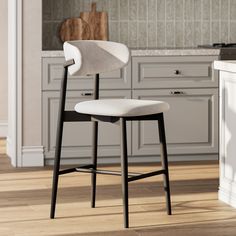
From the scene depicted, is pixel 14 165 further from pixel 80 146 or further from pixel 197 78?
pixel 197 78

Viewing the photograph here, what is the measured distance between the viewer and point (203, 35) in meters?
6.57

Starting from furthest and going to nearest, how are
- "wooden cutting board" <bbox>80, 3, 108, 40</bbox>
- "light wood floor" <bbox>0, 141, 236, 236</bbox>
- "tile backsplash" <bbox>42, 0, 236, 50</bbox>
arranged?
"tile backsplash" <bbox>42, 0, 236, 50</bbox> < "wooden cutting board" <bbox>80, 3, 108, 40</bbox> < "light wood floor" <bbox>0, 141, 236, 236</bbox>

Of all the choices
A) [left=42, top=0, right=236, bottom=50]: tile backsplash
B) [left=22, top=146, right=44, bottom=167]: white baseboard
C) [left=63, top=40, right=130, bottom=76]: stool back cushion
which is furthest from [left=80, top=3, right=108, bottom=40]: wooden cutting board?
[left=63, top=40, right=130, bottom=76]: stool back cushion

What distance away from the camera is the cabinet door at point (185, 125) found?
19.4ft

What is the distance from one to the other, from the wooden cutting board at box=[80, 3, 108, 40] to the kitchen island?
70.9 inches

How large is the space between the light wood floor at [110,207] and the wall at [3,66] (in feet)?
6.57

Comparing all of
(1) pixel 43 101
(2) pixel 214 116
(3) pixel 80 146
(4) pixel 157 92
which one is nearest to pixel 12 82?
(1) pixel 43 101

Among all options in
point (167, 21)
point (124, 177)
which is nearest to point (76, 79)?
point (167, 21)

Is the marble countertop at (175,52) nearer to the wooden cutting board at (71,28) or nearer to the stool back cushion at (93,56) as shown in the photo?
the wooden cutting board at (71,28)

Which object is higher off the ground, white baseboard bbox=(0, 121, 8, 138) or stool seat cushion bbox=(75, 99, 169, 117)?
stool seat cushion bbox=(75, 99, 169, 117)

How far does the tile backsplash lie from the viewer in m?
6.47

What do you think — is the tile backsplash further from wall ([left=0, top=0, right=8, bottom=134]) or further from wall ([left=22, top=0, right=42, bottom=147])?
wall ([left=0, top=0, right=8, bottom=134])

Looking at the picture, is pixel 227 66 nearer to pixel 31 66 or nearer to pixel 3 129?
pixel 31 66

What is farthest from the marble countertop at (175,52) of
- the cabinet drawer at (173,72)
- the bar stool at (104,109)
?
the bar stool at (104,109)
